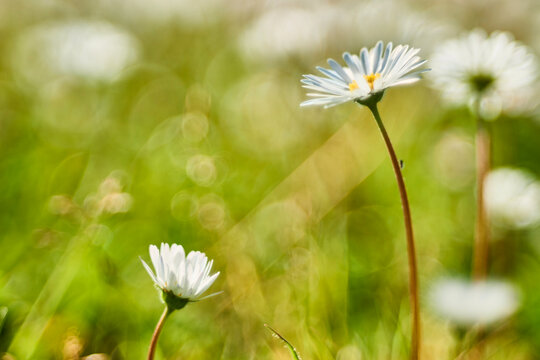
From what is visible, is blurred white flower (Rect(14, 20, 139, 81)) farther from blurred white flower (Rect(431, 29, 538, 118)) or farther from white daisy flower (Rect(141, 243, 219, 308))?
white daisy flower (Rect(141, 243, 219, 308))

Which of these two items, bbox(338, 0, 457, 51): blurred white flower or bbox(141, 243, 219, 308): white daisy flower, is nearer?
bbox(141, 243, 219, 308): white daisy flower

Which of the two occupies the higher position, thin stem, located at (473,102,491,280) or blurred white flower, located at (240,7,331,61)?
blurred white flower, located at (240,7,331,61)

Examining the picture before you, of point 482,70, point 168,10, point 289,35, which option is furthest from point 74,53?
point 482,70

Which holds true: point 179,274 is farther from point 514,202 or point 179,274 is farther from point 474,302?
point 514,202

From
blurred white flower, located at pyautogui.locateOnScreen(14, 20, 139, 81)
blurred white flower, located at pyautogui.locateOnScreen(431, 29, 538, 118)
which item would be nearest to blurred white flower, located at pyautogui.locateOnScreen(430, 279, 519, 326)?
blurred white flower, located at pyautogui.locateOnScreen(431, 29, 538, 118)

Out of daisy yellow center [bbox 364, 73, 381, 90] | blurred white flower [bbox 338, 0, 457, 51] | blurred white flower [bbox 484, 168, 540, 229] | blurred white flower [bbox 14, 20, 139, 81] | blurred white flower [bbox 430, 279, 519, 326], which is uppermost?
blurred white flower [bbox 338, 0, 457, 51]

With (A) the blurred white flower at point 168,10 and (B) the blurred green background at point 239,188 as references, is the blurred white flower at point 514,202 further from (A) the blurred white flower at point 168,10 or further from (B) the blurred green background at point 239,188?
(A) the blurred white flower at point 168,10
